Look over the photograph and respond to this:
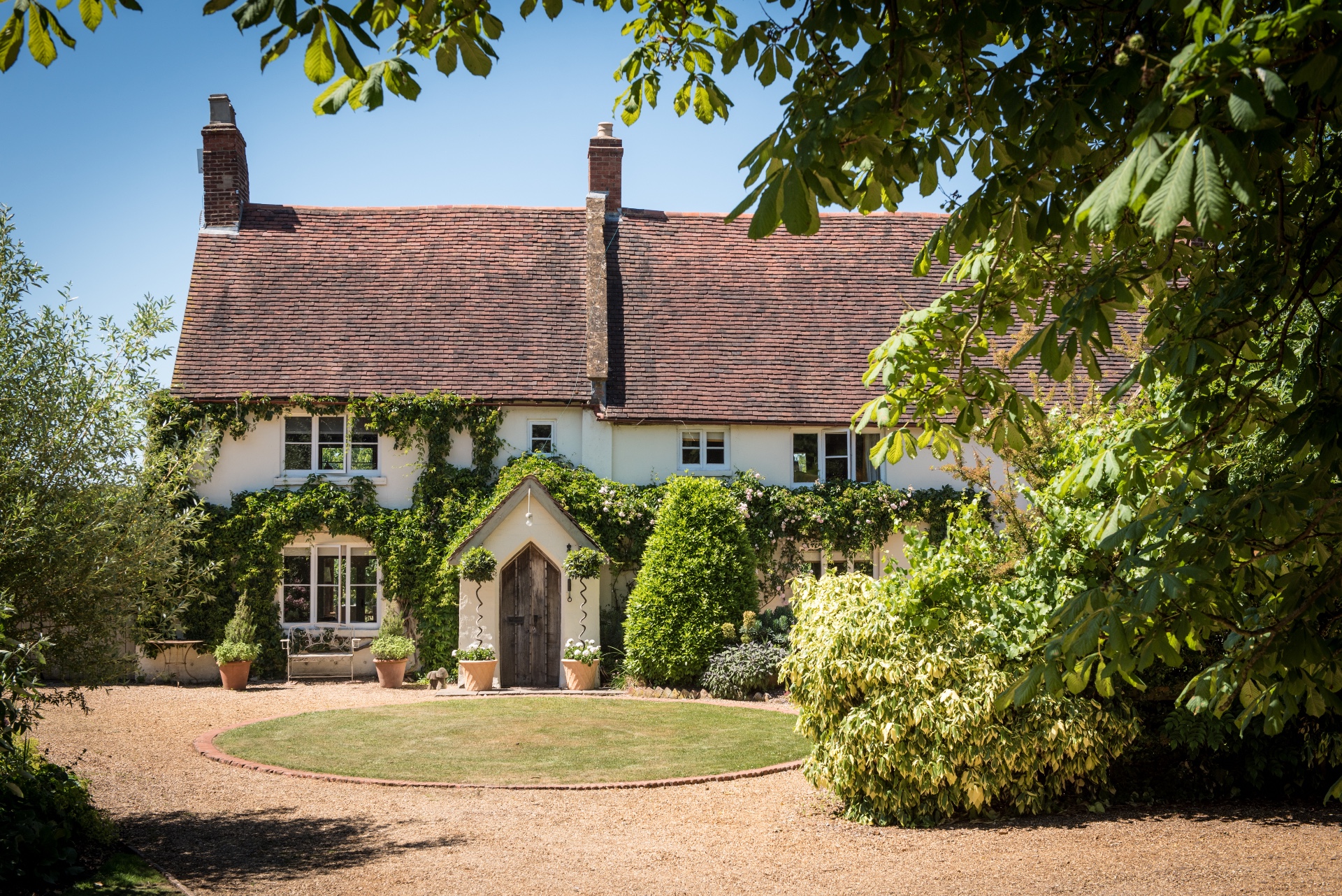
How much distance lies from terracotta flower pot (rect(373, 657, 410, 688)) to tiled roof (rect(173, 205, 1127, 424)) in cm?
556

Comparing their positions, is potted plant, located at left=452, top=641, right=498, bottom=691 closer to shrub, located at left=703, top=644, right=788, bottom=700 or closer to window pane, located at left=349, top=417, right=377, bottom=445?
shrub, located at left=703, top=644, right=788, bottom=700

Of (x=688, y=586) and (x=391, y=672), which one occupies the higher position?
(x=688, y=586)

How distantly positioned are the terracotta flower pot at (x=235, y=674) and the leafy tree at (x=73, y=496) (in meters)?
10.6

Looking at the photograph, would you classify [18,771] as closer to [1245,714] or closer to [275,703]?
[1245,714]

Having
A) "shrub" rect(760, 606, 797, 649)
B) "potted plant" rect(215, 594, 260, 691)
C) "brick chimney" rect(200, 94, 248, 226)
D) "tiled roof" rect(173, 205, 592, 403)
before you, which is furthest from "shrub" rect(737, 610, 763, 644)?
"brick chimney" rect(200, 94, 248, 226)

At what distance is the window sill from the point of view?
21484 millimetres

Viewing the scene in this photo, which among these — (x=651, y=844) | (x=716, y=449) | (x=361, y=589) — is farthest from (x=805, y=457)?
(x=651, y=844)

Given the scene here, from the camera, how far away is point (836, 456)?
74.0 feet

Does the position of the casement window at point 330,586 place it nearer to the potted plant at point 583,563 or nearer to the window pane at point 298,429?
the window pane at point 298,429

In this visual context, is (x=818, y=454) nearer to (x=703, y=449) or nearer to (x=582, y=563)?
(x=703, y=449)

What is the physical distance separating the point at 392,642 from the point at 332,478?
3858 millimetres

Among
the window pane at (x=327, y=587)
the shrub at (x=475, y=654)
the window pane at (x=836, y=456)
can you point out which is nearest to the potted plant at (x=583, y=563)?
the shrub at (x=475, y=654)

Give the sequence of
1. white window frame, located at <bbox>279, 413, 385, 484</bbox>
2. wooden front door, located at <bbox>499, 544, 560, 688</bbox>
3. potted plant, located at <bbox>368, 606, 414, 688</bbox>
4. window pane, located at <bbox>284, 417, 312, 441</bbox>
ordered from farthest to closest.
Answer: window pane, located at <bbox>284, 417, 312, 441</bbox> → white window frame, located at <bbox>279, 413, 385, 484</bbox> → wooden front door, located at <bbox>499, 544, 560, 688</bbox> → potted plant, located at <bbox>368, 606, 414, 688</bbox>

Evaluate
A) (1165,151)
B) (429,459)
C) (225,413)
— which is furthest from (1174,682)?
(225,413)
